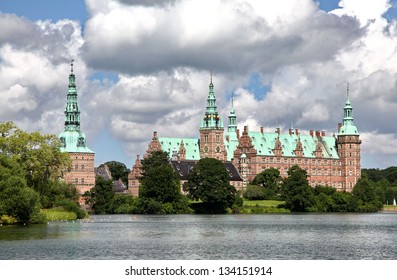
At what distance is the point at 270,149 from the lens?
164 m

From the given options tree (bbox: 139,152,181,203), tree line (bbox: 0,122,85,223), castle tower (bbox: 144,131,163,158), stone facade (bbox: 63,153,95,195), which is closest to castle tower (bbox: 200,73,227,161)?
castle tower (bbox: 144,131,163,158)

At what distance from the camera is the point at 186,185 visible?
4555 inches

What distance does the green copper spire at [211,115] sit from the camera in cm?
16112

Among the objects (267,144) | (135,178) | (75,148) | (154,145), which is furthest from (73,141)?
(267,144)

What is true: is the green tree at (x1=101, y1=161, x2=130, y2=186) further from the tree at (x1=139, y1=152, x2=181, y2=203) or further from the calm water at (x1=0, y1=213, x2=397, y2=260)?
the calm water at (x1=0, y1=213, x2=397, y2=260)

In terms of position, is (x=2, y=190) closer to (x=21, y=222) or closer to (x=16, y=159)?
(x=21, y=222)

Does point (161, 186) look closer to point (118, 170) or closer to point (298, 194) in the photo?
point (298, 194)

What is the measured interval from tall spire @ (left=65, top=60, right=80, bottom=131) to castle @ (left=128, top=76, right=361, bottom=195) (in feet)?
46.4

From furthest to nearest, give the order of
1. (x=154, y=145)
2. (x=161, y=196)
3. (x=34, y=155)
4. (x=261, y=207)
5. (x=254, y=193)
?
(x=154, y=145), (x=254, y=193), (x=261, y=207), (x=161, y=196), (x=34, y=155)

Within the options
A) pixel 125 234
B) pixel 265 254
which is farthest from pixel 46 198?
pixel 265 254

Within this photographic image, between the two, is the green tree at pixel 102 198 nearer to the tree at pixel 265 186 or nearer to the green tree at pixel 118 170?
the tree at pixel 265 186

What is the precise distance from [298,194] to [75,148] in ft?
128

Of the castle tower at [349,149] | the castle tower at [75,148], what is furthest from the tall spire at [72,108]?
the castle tower at [349,149]

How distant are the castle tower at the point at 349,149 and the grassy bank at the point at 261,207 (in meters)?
43.6
